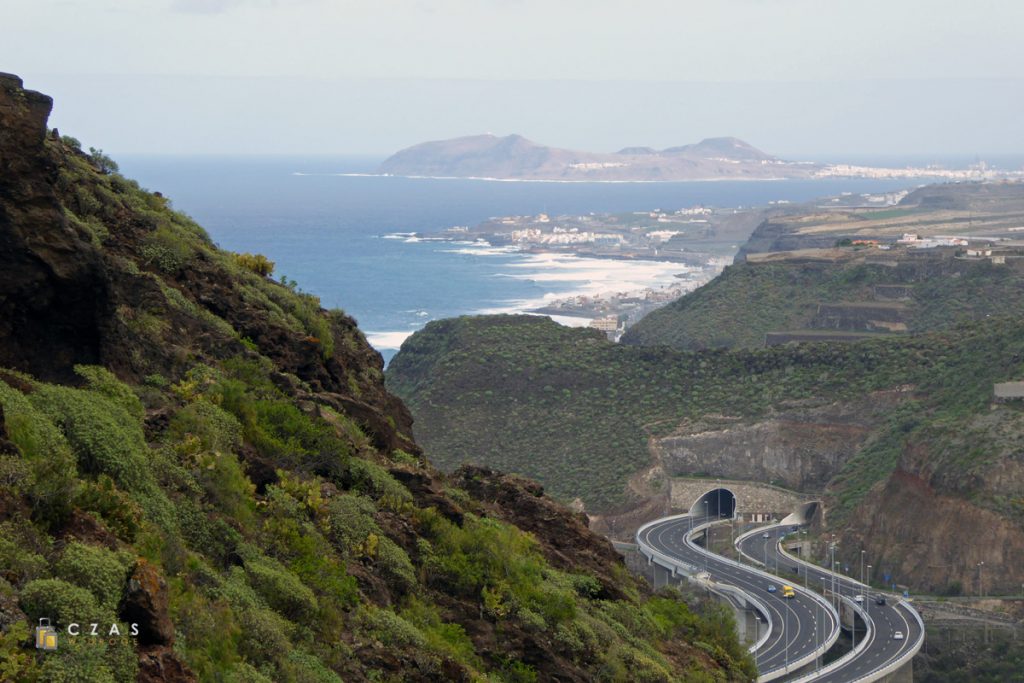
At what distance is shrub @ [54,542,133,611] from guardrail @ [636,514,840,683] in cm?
3494

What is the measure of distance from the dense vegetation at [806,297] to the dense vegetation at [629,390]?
822 inches

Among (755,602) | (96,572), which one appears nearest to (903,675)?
(755,602)

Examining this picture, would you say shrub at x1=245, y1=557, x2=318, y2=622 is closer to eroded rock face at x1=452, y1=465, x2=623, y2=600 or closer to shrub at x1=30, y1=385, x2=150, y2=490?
shrub at x1=30, y1=385, x2=150, y2=490

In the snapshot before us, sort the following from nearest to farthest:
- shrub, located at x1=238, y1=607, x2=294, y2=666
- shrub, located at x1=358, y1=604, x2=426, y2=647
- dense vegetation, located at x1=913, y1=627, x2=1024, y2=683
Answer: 1. shrub, located at x1=238, y1=607, x2=294, y2=666
2. shrub, located at x1=358, y1=604, x2=426, y2=647
3. dense vegetation, located at x1=913, y1=627, x2=1024, y2=683

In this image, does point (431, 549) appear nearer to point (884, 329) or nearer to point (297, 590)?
point (297, 590)

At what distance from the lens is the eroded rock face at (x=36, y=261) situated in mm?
17219

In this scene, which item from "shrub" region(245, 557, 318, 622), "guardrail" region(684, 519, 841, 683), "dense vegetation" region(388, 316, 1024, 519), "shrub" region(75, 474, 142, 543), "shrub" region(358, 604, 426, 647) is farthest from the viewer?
"dense vegetation" region(388, 316, 1024, 519)

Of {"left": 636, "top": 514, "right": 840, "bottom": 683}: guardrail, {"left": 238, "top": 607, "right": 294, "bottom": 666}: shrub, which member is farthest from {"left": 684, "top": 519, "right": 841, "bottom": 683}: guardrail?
{"left": 238, "top": 607, "right": 294, "bottom": 666}: shrub

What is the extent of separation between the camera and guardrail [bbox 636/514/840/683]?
50188 millimetres

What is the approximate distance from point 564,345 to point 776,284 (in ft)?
111

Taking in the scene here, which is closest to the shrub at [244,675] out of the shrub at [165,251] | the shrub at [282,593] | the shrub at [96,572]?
the shrub at [96,572]

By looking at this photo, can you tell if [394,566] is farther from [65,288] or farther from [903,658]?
[903,658]

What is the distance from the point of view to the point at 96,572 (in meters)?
A: 12.8

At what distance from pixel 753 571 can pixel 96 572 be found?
55.7m
